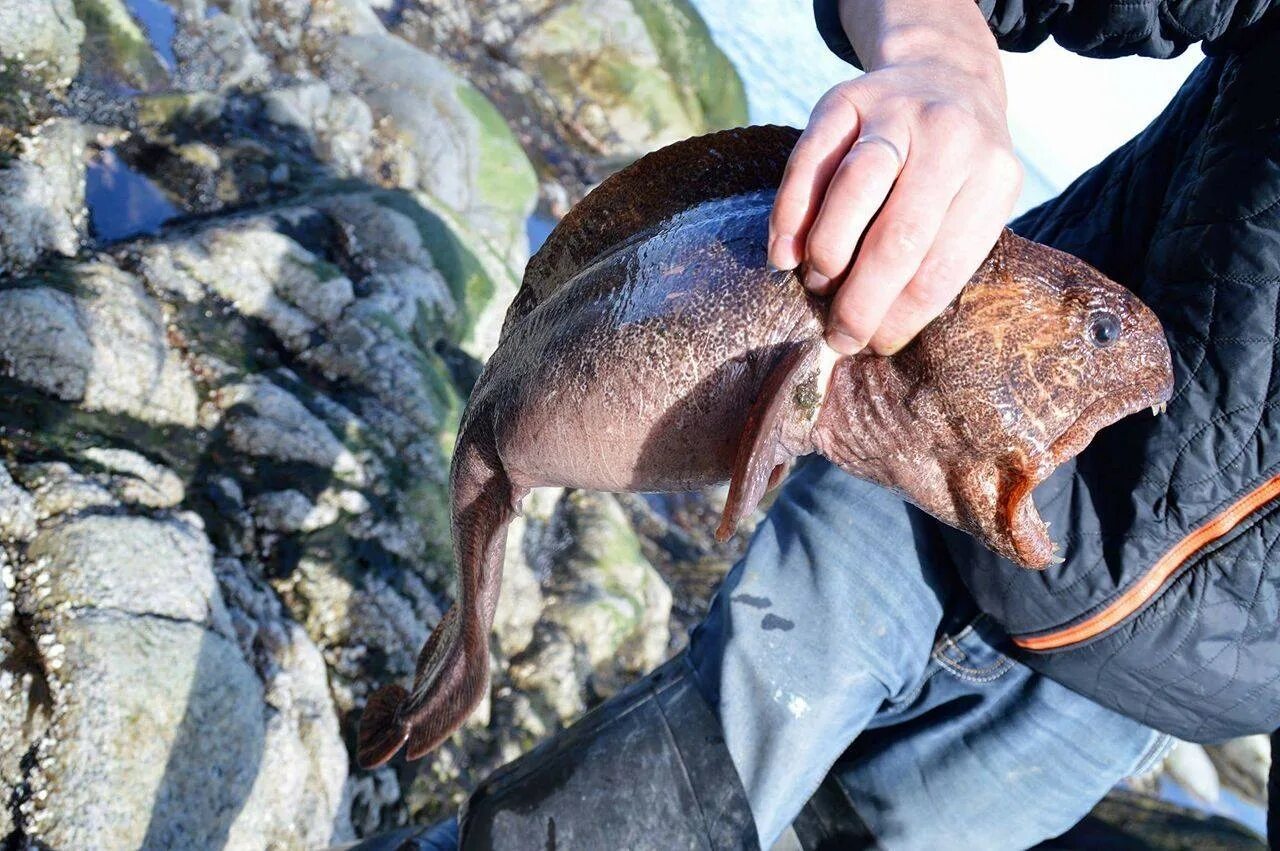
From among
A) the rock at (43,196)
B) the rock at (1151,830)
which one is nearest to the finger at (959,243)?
the rock at (1151,830)

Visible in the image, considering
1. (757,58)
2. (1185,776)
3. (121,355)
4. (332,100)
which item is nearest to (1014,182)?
(121,355)

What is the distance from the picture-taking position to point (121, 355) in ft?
13.6

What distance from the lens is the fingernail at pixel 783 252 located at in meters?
1.55

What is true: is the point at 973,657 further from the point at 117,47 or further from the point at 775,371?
the point at 117,47

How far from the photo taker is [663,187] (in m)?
2.22

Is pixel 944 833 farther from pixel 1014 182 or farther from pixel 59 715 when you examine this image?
pixel 59 715

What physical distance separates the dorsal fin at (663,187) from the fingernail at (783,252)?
0.56 meters

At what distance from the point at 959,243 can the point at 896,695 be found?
1.71 meters

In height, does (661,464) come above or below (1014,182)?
below

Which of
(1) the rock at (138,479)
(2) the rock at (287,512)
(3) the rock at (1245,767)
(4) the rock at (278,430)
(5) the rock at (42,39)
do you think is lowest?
(3) the rock at (1245,767)

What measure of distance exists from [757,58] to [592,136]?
329 inches

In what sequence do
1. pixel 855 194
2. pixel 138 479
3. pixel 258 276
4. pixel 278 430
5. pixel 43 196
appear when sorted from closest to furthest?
pixel 855 194
pixel 138 479
pixel 43 196
pixel 278 430
pixel 258 276

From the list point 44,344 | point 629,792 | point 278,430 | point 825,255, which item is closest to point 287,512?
point 278,430

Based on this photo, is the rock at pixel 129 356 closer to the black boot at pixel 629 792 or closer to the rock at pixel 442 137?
the black boot at pixel 629 792
